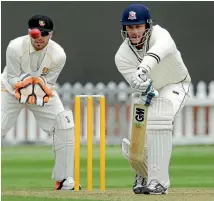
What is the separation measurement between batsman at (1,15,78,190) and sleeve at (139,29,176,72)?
1.15 metres

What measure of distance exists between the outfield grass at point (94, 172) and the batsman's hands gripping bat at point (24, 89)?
26.8 inches

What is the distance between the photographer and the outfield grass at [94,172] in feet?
26.3

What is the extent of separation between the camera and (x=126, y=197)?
723 cm

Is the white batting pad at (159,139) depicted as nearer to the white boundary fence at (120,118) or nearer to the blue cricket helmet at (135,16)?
the blue cricket helmet at (135,16)

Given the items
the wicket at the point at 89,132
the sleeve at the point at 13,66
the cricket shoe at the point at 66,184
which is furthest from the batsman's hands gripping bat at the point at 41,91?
the cricket shoe at the point at 66,184

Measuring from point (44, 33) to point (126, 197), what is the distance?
164cm

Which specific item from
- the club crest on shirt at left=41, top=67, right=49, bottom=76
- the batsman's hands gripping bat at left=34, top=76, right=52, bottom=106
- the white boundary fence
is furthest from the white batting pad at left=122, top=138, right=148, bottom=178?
the white boundary fence

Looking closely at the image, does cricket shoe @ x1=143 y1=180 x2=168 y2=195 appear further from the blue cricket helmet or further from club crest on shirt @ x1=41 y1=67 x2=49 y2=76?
club crest on shirt @ x1=41 y1=67 x2=49 y2=76

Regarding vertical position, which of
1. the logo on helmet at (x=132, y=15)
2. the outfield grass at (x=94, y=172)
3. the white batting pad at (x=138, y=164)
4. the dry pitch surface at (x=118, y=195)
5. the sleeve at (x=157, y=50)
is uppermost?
the logo on helmet at (x=132, y=15)

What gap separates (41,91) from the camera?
27.5ft

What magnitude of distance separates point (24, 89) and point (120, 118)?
24.2ft

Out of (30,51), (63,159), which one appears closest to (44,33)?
(30,51)

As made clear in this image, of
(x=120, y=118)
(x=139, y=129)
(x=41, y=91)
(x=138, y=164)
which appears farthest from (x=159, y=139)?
(x=120, y=118)

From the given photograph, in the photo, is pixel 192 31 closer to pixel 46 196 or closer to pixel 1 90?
pixel 1 90
